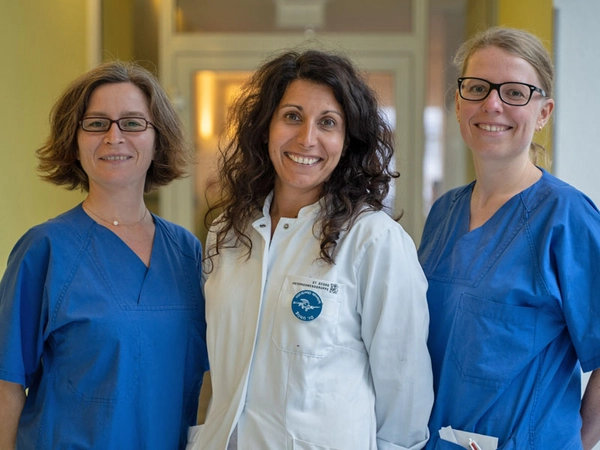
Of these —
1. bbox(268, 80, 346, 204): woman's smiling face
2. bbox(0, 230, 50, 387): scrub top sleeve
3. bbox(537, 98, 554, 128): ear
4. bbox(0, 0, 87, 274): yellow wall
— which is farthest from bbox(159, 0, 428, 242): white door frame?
bbox(0, 230, 50, 387): scrub top sleeve

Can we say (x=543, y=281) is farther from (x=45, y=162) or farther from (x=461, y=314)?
(x=45, y=162)

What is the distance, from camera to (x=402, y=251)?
161 centimetres

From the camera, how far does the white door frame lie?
4.54 metres

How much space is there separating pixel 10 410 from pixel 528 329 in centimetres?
129

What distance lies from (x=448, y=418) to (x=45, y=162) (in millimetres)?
1289

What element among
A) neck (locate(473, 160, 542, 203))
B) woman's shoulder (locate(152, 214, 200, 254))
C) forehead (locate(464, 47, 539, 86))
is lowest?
woman's shoulder (locate(152, 214, 200, 254))

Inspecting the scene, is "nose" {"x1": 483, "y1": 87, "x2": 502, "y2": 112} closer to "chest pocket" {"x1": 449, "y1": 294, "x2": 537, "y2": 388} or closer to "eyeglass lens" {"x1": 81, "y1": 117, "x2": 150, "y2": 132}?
"chest pocket" {"x1": 449, "y1": 294, "x2": 537, "y2": 388}

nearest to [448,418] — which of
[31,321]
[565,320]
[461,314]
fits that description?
[461,314]

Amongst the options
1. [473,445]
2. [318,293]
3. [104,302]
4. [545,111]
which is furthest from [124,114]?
[473,445]

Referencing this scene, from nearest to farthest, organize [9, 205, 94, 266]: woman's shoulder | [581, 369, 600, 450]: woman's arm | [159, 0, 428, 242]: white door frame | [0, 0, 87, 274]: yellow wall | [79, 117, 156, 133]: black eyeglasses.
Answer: [581, 369, 600, 450]: woman's arm
[9, 205, 94, 266]: woman's shoulder
[79, 117, 156, 133]: black eyeglasses
[0, 0, 87, 274]: yellow wall
[159, 0, 428, 242]: white door frame

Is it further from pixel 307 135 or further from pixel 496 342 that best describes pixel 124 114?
pixel 496 342

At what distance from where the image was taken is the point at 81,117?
6.25 feet

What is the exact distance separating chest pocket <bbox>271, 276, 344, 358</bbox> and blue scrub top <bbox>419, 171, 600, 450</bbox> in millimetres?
305

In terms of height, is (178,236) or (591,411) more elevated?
(178,236)
